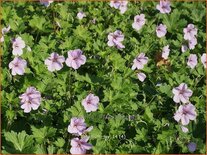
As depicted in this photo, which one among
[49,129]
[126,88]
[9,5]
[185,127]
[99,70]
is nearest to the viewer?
[49,129]

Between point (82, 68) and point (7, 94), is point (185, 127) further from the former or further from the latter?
point (7, 94)

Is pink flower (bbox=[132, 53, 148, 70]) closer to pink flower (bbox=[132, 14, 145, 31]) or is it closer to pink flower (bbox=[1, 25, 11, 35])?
pink flower (bbox=[132, 14, 145, 31])

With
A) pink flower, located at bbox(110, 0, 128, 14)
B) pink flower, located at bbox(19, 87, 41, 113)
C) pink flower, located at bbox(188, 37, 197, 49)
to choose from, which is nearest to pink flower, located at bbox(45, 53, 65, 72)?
pink flower, located at bbox(19, 87, 41, 113)

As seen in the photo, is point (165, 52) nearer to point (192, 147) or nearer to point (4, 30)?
point (192, 147)

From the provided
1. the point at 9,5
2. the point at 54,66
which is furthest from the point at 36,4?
the point at 54,66

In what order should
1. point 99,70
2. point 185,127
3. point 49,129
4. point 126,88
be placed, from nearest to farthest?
point 49,129, point 185,127, point 126,88, point 99,70

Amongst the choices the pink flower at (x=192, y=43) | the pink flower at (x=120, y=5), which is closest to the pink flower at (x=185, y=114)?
the pink flower at (x=192, y=43)
